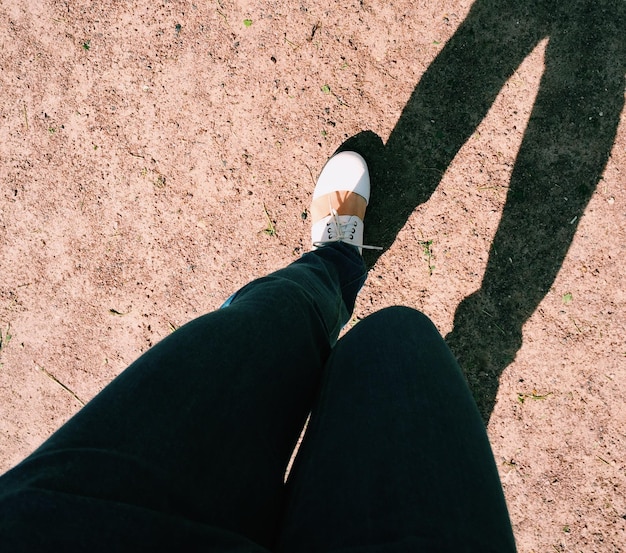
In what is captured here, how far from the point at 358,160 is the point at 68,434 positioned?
1732mm

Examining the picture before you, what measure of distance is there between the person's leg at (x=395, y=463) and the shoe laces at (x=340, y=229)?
921mm

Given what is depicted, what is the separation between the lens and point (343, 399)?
119 centimetres

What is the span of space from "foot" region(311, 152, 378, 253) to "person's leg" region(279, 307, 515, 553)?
96cm

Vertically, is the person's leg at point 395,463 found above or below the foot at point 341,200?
below

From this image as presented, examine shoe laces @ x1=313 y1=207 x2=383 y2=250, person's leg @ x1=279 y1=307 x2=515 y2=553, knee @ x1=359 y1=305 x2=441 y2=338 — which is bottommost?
person's leg @ x1=279 y1=307 x2=515 y2=553

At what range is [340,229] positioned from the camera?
7.06 ft

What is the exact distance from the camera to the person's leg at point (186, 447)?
2.75 feet

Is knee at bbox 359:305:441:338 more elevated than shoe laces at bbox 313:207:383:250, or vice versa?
shoe laces at bbox 313:207:383:250

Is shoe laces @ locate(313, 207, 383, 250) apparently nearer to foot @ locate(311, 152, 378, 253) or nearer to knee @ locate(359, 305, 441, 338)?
foot @ locate(311, 152, 378, 253)

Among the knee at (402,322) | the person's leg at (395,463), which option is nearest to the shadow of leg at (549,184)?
the knee at (402,322)

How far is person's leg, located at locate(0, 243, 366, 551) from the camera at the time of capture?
838mm

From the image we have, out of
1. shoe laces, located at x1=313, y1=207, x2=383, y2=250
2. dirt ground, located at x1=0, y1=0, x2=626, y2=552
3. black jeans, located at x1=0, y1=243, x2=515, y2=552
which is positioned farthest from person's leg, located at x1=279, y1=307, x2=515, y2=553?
dirt ground, located at x1=0, y1=0, x2=626, y2=552

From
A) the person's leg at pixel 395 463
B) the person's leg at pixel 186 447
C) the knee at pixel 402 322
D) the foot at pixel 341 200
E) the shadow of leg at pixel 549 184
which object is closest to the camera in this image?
the person's leg at pixel 186 447

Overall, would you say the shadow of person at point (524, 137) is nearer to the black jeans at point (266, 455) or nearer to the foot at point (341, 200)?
the foot at point (341, 200)
